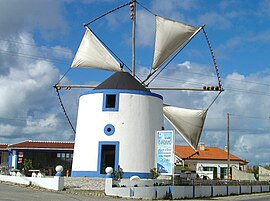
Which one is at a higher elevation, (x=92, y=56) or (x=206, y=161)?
(x=92, y=56)

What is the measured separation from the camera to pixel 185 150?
66.6 meters

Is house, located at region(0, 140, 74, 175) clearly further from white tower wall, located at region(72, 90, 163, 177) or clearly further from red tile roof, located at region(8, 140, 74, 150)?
white tower wall, located at region(72, 90, 163, 177)

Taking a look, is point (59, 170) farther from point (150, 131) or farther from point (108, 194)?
point (150, 131)

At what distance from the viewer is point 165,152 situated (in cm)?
2550

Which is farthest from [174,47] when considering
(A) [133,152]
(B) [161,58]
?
(A) [133,152]

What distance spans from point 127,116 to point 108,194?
7.35 metres

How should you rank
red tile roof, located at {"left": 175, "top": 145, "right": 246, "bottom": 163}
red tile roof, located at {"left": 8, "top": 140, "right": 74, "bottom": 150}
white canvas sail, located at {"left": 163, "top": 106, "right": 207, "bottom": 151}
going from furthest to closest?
red tile roof, located at {"left": 175, "top": 145, "right": 246, "bottom": 163}, red tile roof, located at {"left": 8, "top": 140, "right": 74, "bottom": 150}, white canvas sail, located at {"left": 163, "top": 106, "right": 207, "bottom": 151}

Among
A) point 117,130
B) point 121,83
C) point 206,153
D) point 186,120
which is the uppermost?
point 121,83

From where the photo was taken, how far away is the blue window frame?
3059 centimetres

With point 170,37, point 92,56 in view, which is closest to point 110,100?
point 92,56

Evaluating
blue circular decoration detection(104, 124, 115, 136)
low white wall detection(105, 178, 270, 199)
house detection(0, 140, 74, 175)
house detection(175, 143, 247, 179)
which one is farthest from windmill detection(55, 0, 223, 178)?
house detection(175, 143, 247, 179)

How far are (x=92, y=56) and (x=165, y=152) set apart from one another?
16103 millimetres

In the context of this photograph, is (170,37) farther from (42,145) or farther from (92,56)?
(42,145)

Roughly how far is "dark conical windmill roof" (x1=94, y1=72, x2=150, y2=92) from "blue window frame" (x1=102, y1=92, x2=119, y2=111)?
844 mm
